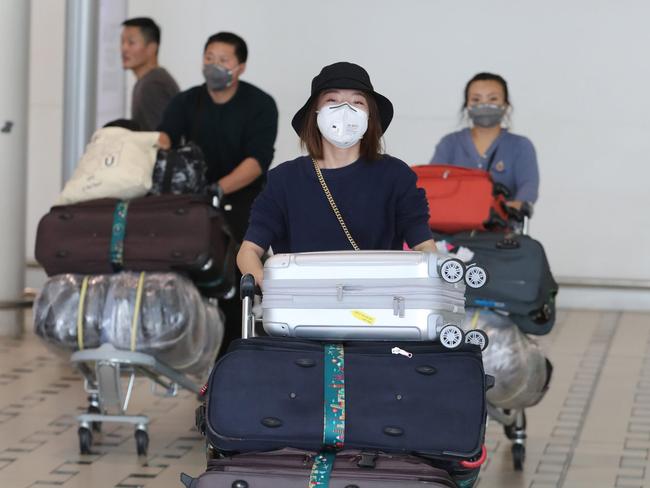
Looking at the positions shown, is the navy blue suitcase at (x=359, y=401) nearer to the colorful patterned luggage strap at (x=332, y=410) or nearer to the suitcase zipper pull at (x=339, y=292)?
the colorful patterned luggage strap at (x=332, y=410)

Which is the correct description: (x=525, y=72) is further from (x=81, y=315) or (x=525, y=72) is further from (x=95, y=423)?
(x=81, y=315)

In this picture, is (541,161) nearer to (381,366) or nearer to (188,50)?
(188,50)

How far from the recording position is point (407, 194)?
3.91m

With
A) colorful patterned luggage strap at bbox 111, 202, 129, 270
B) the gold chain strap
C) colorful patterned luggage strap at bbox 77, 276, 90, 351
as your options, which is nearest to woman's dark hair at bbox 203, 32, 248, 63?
colorful patterned luggage strap at bbox 111, 202, 129, 270

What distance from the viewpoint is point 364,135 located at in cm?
390

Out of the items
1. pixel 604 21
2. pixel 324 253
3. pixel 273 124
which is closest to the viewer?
pixel 324 253

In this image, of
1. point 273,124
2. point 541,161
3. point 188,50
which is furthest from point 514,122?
point 273,124

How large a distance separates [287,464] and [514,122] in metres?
7.57

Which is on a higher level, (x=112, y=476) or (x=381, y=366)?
(x=381, y=366)

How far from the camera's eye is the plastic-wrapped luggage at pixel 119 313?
18.5 feet

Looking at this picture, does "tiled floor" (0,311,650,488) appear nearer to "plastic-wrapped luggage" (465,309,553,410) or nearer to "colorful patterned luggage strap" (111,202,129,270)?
"plastic-wrapped luggage" (465,309,553,410)

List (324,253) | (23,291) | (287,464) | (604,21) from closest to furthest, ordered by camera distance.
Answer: (287,464)
(324,253)
(23,291)
(604,21)

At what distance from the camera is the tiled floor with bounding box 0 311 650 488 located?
5.48 meters

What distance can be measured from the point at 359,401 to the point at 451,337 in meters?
0.26
